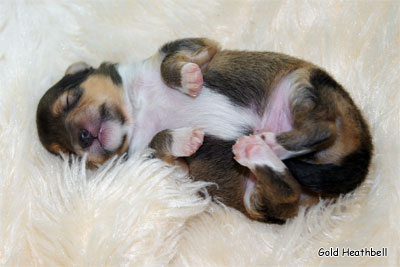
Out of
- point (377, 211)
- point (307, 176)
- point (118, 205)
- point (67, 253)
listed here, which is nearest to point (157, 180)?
point (118, 205)

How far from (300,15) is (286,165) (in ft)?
4.54

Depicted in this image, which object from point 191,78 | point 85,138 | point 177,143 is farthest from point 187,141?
point 85,138

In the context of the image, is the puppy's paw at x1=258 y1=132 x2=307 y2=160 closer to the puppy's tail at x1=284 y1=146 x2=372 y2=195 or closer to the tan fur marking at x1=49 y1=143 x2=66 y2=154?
the puppy's tail at x1=284 y1=146 x2=372 y2=195

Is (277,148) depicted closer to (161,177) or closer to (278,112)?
(278,112)

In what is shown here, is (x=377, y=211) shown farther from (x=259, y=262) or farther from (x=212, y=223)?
(x=212, y=223)

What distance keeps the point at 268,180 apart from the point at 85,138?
1087 mm

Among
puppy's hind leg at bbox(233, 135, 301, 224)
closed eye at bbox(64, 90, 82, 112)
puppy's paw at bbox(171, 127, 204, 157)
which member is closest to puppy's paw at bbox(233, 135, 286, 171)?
puppy's hind leg at bbox(233, 135, 301, 224)

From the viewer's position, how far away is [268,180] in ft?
7.80

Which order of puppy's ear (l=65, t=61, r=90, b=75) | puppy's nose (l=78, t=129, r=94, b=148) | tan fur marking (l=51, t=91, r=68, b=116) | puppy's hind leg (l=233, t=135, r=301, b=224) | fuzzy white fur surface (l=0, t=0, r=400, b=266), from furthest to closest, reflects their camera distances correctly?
puppy's ear (l=65, t=61, r=90, b=75) → tan fur marking (l=51, t=91, r=68, b=116) → puppy's nose (l=78, t=129, r=94, b=148) → fuzzy white fur surface (l=0, t=0, r=400, b=266) → puppy's hind leg (l=233, t=135, r=301, b=224)

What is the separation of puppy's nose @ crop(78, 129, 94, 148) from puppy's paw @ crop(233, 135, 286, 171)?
34.0 inches

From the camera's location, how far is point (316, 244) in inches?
98.0

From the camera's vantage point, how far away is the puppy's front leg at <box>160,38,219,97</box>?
2.67m

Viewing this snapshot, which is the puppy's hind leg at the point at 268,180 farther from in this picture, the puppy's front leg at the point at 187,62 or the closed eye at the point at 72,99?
the closed eye at the point at 72,99

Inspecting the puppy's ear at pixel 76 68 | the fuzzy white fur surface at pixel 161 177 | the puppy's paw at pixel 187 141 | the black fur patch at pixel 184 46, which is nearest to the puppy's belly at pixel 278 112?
the puppy's paw at pixel 187 141
